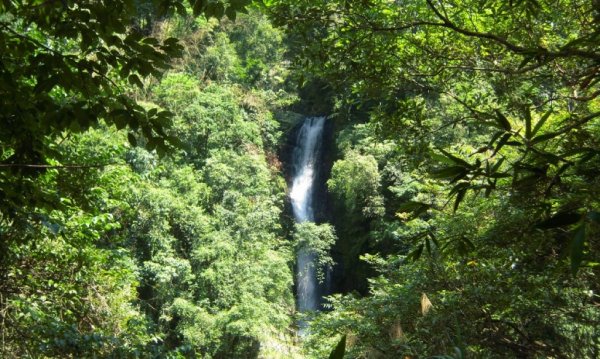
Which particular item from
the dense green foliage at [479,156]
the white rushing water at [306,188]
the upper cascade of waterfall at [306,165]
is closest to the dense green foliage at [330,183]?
the dense green foliage at [479,156]

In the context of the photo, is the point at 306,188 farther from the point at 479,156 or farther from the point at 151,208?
the point at 479,156

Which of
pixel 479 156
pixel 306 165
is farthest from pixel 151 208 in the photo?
pixel 306 165

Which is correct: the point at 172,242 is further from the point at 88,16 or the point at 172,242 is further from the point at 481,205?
the point at 88,16

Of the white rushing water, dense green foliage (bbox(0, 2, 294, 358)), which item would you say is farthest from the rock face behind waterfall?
dense green foliage (bbox(0, 2, 294, 358))

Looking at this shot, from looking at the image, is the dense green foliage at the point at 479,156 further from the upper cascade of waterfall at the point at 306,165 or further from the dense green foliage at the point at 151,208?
the upper cascade of waterfall at the point at 306,165

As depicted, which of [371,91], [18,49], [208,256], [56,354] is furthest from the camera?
[208,256]

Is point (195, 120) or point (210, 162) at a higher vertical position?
point (195, 120)

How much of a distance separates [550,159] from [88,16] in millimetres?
1619

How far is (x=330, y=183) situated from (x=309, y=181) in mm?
4556

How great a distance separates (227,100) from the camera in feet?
50.1

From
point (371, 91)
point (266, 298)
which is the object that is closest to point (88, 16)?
point (371, 91)

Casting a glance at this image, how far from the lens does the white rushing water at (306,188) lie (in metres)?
16.4

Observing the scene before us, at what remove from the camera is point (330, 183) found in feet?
49.1

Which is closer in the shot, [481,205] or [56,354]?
[56,354]
